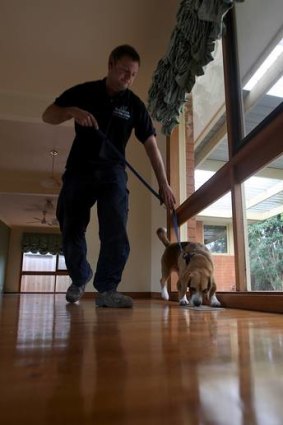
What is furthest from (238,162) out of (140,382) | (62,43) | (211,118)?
(62,43)

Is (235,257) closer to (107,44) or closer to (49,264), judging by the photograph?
(107,44)

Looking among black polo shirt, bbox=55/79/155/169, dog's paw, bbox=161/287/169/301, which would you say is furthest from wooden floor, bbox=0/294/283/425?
dog's paw, bbox=161/287/169/301

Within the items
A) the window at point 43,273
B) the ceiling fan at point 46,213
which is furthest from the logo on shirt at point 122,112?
the window at point 43,273

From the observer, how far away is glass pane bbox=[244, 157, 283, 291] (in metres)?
1.65

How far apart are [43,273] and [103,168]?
1081cm

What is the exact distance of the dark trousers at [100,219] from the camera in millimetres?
1698

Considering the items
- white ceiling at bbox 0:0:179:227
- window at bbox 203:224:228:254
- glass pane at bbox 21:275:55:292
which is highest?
white ceiling at bbox 0:0:179:227

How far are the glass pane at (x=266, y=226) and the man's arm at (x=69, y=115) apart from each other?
0.92 metres

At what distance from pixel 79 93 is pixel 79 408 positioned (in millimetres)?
1808

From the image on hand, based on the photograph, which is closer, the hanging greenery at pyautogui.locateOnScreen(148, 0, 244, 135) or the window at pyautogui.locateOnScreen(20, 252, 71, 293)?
the hanging greenery at pyautogui.locateOnScreen(148, 0, 244, 135)

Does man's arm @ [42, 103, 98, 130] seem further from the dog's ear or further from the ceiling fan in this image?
the ceiling fan

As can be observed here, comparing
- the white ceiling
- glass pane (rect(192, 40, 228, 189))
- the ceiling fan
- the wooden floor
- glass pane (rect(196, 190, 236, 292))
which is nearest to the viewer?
the wooden floor

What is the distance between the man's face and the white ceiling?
5.04 feet

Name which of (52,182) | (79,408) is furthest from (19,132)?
(79,408)
